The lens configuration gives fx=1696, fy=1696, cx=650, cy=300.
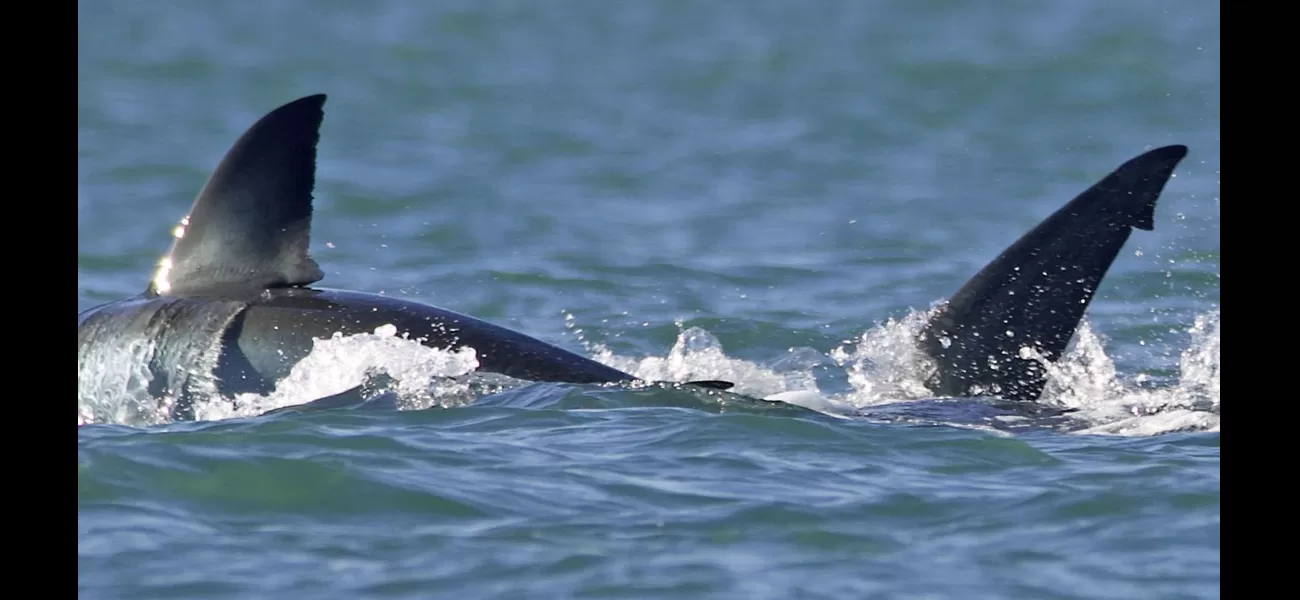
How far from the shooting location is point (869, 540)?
17.9 feet

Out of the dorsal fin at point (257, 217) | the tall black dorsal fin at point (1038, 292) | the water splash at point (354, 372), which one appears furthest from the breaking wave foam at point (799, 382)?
the dorsal fin at point (257, 217)

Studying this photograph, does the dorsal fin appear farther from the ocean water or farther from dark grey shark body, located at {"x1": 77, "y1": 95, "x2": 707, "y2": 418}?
the ocean water

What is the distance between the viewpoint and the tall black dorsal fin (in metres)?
7.10

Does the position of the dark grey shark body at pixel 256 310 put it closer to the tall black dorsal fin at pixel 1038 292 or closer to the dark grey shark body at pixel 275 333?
the dark grey shark body at pixel 275 333

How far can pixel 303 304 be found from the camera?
24.1 ft

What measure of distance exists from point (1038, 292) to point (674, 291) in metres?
4.58

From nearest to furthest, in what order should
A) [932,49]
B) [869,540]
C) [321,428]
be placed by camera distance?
[869,540], [321,428], [932,49]

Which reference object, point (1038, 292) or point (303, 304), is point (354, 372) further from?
point (1038, 292)

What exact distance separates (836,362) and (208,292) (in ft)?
12.3

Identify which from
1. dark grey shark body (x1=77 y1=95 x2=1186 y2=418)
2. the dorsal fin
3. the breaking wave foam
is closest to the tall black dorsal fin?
dark grey shark body (x1=77 y1=95 x2=1186 y2=418)

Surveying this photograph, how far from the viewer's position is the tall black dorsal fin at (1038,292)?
7.10 metres

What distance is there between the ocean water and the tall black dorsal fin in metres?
0.21
